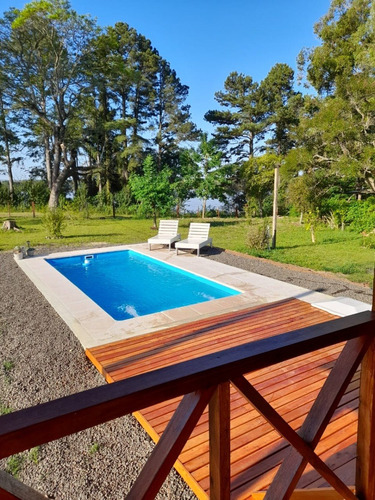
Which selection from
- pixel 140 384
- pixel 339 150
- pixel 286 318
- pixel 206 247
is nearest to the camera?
pixel 140 384

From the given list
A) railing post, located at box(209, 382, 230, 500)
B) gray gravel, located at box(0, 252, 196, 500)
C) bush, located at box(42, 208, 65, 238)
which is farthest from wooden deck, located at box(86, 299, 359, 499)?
bush, located at box(42, 208, 65, 238)

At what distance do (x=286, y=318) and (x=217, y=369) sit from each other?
3.96 meters

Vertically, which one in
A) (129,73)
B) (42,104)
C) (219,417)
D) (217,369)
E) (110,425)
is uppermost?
(129,73)

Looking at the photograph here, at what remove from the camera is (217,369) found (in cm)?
82

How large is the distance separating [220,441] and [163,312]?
406 cm

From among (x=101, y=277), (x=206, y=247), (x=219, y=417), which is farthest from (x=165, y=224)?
(x=219, y=417)

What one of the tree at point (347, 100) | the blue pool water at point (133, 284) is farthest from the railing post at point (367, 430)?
the tree at point (347, 100)

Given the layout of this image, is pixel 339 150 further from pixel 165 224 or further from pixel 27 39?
pixel 27 39

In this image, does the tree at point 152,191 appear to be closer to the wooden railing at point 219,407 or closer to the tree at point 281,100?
the wooden railing at point 219,407

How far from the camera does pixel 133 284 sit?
755 centimetres

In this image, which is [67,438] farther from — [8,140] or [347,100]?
[8,140]

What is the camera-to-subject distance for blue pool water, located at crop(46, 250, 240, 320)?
6.26 meters

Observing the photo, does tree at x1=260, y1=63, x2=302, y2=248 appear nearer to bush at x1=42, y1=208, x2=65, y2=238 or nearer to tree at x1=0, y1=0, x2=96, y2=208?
tree at x1=0, y1=0, x2=96, y2=208

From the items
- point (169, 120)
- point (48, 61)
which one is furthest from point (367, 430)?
point (169, 120)
